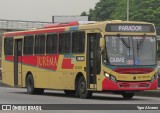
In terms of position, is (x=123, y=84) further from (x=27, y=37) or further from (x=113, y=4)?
(x=113, y=4)

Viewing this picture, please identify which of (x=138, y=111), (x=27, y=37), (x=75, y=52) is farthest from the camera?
(x=27, y=37)

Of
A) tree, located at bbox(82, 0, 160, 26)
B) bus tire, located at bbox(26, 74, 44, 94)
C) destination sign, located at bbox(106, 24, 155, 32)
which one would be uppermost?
tree, located at bbox(82, 0, 160, 26)

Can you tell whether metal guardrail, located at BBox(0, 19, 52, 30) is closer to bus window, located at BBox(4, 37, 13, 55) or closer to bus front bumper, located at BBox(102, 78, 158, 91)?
bus window, located at BBox(4, 37, 13, 55)

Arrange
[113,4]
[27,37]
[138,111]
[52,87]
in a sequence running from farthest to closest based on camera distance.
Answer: [113,4] → [27,37] → [52,87] → [138,111]

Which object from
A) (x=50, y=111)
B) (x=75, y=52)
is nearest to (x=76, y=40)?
(x=75, y=52)

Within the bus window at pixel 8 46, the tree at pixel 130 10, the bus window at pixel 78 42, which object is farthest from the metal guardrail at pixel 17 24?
the bus window at pixel 78 42

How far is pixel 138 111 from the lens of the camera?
18188 millimetres

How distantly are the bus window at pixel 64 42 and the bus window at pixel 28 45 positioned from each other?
10.1 ft

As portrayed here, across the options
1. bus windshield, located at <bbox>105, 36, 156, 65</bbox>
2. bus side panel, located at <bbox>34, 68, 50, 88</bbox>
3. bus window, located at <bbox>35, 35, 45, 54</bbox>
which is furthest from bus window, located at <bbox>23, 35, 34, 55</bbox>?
bus windshield, located at <bbox>105, 36, 156, 65</bbox>

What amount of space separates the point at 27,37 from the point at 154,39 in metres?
7.96

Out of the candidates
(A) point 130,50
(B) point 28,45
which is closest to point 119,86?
(A) point 130,50

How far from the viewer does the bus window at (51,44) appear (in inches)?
1078

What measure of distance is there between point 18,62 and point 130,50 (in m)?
8.77

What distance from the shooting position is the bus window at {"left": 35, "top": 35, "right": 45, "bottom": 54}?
2850 centimetres
